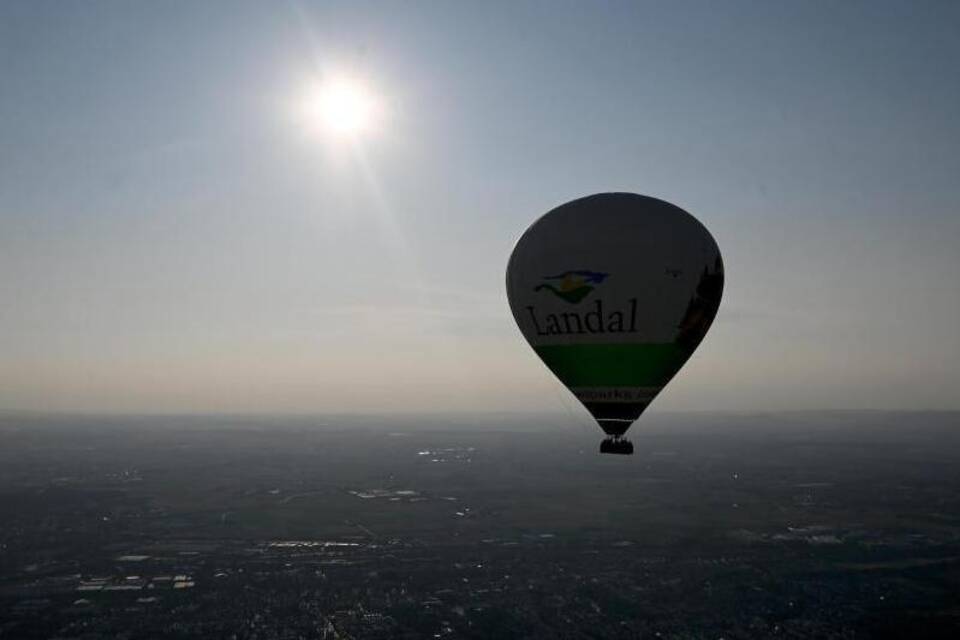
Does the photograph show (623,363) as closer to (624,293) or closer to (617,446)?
(624,293)

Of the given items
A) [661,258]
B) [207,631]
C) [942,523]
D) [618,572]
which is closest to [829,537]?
[942,523]

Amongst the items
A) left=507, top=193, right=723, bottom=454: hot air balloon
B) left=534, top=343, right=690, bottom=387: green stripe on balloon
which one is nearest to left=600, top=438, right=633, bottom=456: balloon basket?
left=507, top=193, right=723, bottom=454: hot air balloon

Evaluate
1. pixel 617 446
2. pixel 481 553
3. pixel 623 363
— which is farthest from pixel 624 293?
pixel 481 553

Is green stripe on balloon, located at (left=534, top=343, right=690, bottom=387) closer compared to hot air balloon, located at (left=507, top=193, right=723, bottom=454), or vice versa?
hot air balloon, located at (left=507, top=193, right=723, bottom=454)

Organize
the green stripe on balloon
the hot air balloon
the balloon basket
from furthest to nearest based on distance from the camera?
the green stripe on balloon < the hot air balloon < the balloon basket

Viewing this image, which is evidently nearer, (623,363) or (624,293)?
(624,293)

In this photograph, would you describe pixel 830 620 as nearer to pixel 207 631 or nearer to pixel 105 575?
pixel 207 631

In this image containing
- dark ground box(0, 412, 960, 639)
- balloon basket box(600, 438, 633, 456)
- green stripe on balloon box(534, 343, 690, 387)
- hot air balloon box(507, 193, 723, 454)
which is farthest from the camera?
dark ground box(0, 412, 960, 639)

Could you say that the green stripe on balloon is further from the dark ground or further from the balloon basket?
the dark ground
